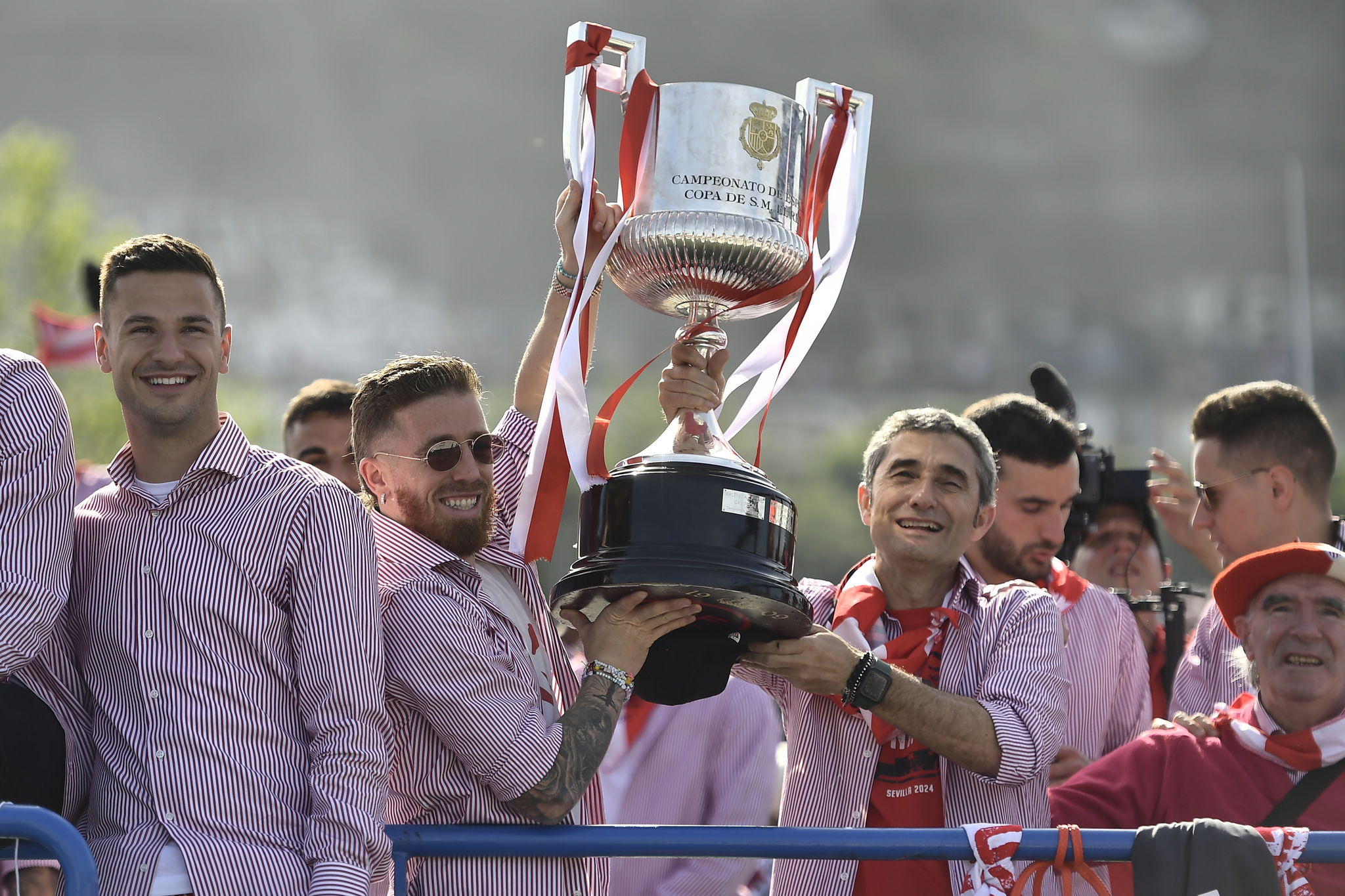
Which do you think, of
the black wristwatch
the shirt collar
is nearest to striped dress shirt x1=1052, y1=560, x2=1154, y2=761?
the black wristwatch

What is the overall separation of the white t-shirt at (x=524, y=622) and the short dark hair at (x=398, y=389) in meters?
0.36

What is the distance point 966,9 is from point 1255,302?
9.64 m

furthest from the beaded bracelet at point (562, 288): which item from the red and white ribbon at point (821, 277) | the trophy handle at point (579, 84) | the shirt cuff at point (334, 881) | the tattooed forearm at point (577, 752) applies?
the shirt cuff at point (334, 881)

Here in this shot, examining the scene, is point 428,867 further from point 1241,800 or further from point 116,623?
point 1241,800

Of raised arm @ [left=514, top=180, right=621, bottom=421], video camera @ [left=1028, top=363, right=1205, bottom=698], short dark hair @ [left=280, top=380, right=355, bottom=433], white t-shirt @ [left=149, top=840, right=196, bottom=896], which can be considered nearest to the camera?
white t-shirt @ [left=149, top=840, right=196, bottom=896]

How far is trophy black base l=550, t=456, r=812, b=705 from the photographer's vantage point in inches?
96.7

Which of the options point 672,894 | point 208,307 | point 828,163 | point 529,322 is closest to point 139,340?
point 208,307

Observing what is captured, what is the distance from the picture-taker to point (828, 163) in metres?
3.02

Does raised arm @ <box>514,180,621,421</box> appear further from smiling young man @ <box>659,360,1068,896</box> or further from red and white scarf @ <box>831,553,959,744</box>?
red and white scarf @ <box>831,553,959,744</box>

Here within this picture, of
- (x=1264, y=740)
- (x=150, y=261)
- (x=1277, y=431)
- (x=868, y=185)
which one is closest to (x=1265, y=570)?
(x=1264, y=740)

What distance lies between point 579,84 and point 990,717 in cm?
156

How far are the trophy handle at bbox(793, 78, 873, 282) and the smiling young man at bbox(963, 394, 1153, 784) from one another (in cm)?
116

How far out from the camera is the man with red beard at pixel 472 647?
2.48 m

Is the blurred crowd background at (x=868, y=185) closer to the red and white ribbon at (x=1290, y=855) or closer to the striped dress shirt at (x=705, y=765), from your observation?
the striped dress shirt at (x=705, y=765)
